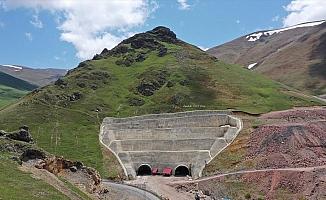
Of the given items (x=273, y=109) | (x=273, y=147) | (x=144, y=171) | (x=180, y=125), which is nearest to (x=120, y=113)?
(x=180, y=125)

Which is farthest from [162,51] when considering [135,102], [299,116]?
[299,116]

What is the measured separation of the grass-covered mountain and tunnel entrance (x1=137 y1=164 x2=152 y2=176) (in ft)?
18.3

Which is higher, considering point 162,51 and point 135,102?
point 162,51

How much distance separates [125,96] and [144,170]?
47683 millimetres

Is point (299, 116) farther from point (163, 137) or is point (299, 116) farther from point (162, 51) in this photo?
point (162, 51)

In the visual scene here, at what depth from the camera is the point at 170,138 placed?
110 m

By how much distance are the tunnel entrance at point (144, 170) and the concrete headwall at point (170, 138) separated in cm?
71

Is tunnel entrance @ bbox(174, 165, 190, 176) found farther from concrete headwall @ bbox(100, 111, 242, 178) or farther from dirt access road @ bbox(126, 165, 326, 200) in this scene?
dirt access road @ bbox(126, 165, 326, 200)

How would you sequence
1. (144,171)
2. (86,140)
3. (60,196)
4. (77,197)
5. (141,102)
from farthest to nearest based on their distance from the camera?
(141,102)
(86,140)
(144,171)
(77,197)
(60,196)

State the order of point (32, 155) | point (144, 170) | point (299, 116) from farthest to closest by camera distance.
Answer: point (299, 116), point (144, 170), point (32, 155)

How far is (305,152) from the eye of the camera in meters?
86.8

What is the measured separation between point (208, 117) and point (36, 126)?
140ft

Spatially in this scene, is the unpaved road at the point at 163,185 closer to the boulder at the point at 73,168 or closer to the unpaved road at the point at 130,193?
the unpaved road at the point at 130,193

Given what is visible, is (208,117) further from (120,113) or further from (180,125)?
(120,113)
